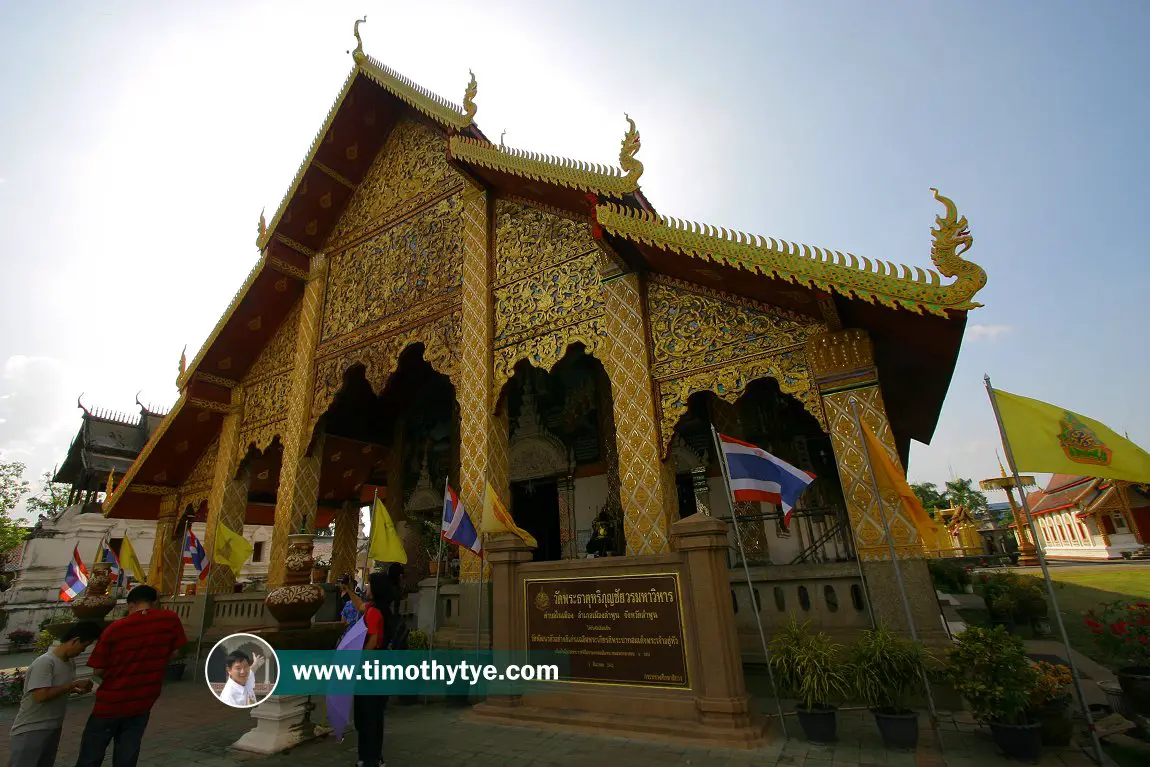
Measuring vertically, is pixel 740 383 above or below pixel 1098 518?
above

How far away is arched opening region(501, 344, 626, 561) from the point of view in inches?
362

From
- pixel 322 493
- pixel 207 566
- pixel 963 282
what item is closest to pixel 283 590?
pixel 963 282

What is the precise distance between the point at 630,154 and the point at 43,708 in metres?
7.00

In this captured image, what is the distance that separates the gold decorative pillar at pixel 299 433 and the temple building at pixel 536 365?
5 cm

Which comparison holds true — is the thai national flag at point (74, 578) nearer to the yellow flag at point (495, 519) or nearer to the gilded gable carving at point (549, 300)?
the yellow flag at point (495, 519)

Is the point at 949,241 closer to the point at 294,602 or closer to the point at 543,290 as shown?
the point at 543,290

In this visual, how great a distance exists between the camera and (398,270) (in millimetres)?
9523

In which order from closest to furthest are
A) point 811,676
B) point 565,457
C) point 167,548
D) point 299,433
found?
point 811,676
point 299,433
point 565,457
point 167,548

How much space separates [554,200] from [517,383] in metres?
3.73

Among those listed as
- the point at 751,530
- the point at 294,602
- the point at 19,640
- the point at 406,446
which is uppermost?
the point at 406,446

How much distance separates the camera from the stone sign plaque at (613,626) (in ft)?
14.6

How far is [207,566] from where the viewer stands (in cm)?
989

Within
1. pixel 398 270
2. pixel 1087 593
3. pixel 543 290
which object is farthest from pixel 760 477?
pixel 1087 593

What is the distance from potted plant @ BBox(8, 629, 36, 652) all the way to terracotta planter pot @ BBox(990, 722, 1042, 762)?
21515mm
